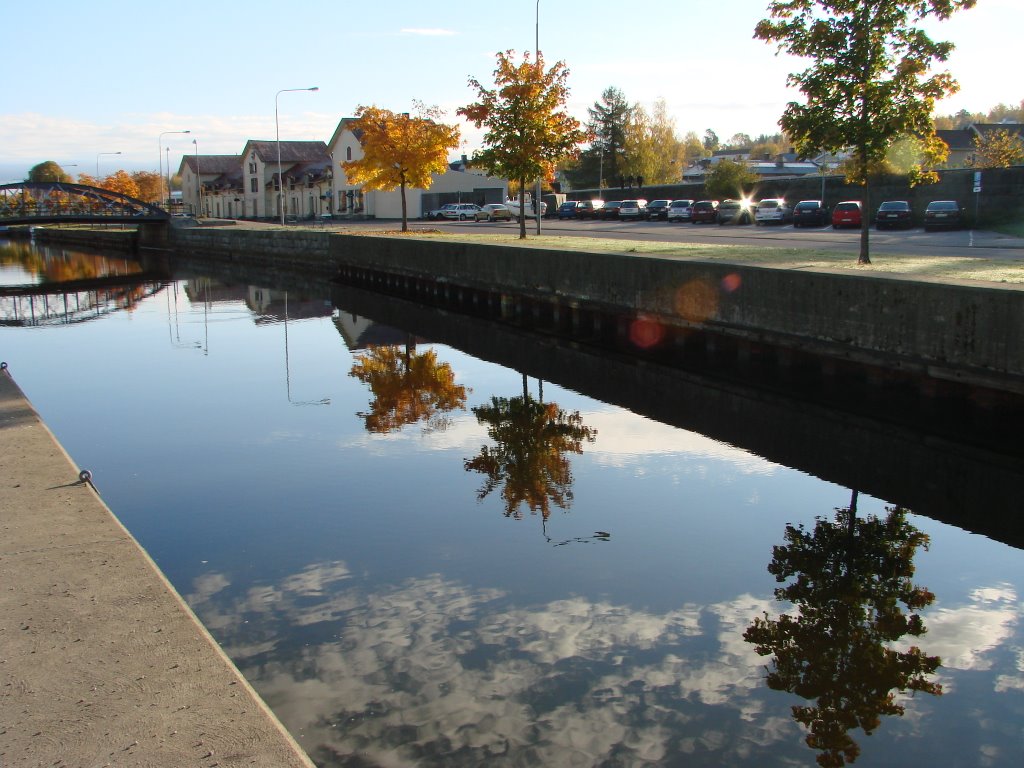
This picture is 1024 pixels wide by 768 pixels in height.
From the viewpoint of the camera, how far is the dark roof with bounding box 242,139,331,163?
109 m

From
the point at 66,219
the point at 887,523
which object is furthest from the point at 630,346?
the point at 66,219

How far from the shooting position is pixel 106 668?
609cm

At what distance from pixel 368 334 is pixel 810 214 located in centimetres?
3116

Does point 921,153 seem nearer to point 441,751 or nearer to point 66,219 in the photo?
point 441,751

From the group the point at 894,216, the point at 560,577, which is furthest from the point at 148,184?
the point at 560,577

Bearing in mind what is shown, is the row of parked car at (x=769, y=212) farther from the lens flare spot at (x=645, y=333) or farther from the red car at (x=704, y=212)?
the lens flare spot at (x=645, y=333)

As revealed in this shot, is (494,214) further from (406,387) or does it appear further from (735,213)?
(406,387)

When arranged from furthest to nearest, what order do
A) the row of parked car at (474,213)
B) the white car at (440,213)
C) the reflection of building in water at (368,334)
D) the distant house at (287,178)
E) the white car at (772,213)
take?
the distant house at (287,178)
the white car at (440,213)
the row of parked car at (474,213)
the white car at (772,213)
the reflection of building in water at (368,334)

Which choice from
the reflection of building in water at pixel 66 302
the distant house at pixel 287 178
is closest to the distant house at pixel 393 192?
the distant house at pixel 287 178

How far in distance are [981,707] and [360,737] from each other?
15.1ft

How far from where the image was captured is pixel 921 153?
23.0 m

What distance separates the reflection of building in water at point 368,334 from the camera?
92.6 feet

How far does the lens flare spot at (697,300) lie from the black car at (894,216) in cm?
2938

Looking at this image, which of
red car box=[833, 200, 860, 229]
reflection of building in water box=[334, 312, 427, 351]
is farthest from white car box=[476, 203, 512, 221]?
reflection of building in water box=[334, 312, 427, 351]
